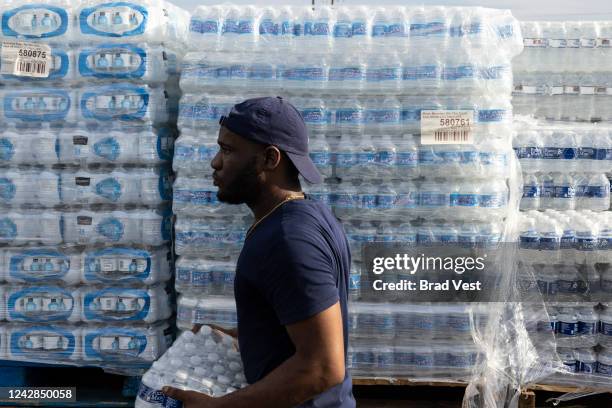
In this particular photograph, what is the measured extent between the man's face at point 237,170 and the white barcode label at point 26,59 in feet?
8.79

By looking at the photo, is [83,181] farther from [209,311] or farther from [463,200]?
[463,200]

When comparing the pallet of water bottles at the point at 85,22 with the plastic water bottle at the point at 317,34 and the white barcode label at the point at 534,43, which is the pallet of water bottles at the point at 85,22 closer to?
the plastic water bottle at the point at 317,34

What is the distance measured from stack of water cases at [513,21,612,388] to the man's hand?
2.66 m

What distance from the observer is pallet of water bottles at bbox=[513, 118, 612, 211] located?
4195 mm

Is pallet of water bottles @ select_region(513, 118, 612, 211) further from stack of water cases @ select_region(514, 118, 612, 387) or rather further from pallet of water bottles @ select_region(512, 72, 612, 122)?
pallet of water bottles @ select_region(512, 72, 612, 122)

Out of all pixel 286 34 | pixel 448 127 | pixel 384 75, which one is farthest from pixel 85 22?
pixel 448 127

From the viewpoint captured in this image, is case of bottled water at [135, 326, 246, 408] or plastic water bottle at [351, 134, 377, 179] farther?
plastic water bottle at [351, 134, 377, 179]

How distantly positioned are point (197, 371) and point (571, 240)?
8.92 feet

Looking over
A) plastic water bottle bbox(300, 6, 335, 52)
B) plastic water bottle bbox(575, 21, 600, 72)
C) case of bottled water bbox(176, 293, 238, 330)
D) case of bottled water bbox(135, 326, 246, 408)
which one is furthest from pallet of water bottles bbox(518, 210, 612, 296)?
case of bottled water bbox(135, 326, 246, 408)

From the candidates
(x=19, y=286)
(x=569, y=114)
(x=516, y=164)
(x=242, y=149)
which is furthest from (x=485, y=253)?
(x=19, y=286)

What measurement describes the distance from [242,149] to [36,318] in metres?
2.92

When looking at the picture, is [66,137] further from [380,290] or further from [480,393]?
[480,393]

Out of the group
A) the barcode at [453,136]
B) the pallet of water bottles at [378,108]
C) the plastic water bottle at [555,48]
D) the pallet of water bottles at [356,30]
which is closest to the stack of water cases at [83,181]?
the pallet of water bottles at [356,30]

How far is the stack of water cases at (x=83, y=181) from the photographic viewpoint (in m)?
4.14
